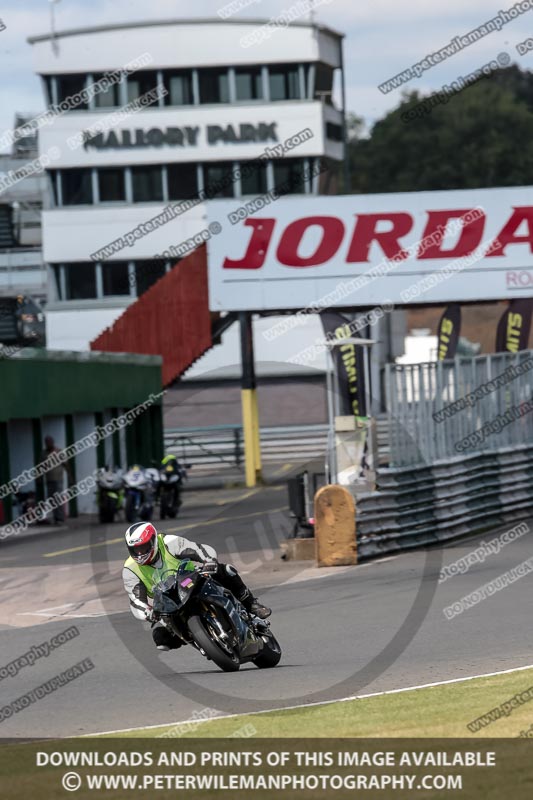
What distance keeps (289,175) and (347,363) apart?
86.4 ft

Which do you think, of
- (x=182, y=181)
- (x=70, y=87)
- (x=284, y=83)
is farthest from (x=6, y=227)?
(x=284, y=83)

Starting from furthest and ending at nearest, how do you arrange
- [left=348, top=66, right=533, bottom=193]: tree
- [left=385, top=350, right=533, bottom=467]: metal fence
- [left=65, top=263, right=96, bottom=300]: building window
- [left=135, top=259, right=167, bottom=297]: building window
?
[left=348, top=66, right=533, bottom=193]: tree, [left=65, top=263, right=96, bottom=300]: building window, [left=135, top=259, right=167, bottom=297]: building window, [left=385, top=350, right=533, bottom=467]: metal fence

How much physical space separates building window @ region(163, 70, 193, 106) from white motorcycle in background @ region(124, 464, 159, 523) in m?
34.9

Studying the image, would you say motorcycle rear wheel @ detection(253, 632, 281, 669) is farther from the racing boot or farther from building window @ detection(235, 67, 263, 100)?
building window @ detection(235, 67, 263, 100)

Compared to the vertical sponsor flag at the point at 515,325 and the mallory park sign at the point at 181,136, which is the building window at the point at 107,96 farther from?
the vertical sponsor flag at the point at 515,325

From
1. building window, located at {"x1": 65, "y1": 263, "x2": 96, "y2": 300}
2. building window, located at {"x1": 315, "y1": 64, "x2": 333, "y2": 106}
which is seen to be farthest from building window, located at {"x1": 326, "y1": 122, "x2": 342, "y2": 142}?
building window, located at {"x1": 65, "y1": 263, "x2": 96, "y2": 300}

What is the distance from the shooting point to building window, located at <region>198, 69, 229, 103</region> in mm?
62625

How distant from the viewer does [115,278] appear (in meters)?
63.8

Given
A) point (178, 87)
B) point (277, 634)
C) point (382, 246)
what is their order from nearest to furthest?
1. point (277, 634)
2. point (382, 246)
3. point (178, 87)

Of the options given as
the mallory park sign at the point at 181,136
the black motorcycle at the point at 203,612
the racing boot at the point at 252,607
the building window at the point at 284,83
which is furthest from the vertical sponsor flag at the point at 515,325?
the black motorcycle at the point at 203,612

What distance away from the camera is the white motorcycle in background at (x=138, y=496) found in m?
30.4

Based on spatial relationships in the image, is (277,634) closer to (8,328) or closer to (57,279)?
(8,328)

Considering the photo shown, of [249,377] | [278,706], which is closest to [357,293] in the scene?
[249,377]

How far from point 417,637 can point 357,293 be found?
25.4m
